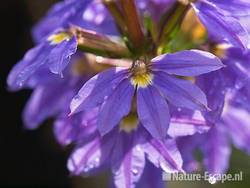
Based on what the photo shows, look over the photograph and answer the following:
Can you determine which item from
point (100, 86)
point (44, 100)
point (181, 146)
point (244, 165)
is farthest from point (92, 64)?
point (244, 165)

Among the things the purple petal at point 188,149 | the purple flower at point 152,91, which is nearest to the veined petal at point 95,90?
the purple flower at point 152,91

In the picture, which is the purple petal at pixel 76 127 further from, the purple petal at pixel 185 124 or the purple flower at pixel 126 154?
the purple petal at pixel 185 124

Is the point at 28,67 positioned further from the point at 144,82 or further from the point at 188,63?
the point at 188,63

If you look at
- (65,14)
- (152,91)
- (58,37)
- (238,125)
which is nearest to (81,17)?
(65,14)

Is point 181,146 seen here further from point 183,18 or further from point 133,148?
point 183,18

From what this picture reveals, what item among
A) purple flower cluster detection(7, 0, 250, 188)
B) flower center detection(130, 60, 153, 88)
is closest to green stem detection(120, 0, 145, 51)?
purple flower cluster detection(7, 0, 250, 188)

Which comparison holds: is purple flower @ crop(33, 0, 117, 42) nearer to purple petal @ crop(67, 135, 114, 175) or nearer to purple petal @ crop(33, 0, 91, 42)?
purple petal @ crop(33, 0, 91, 42)

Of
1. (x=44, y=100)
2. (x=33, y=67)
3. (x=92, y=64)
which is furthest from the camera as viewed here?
(x=44, y=100)

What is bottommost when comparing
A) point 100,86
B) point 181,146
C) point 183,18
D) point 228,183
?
point 228,183
